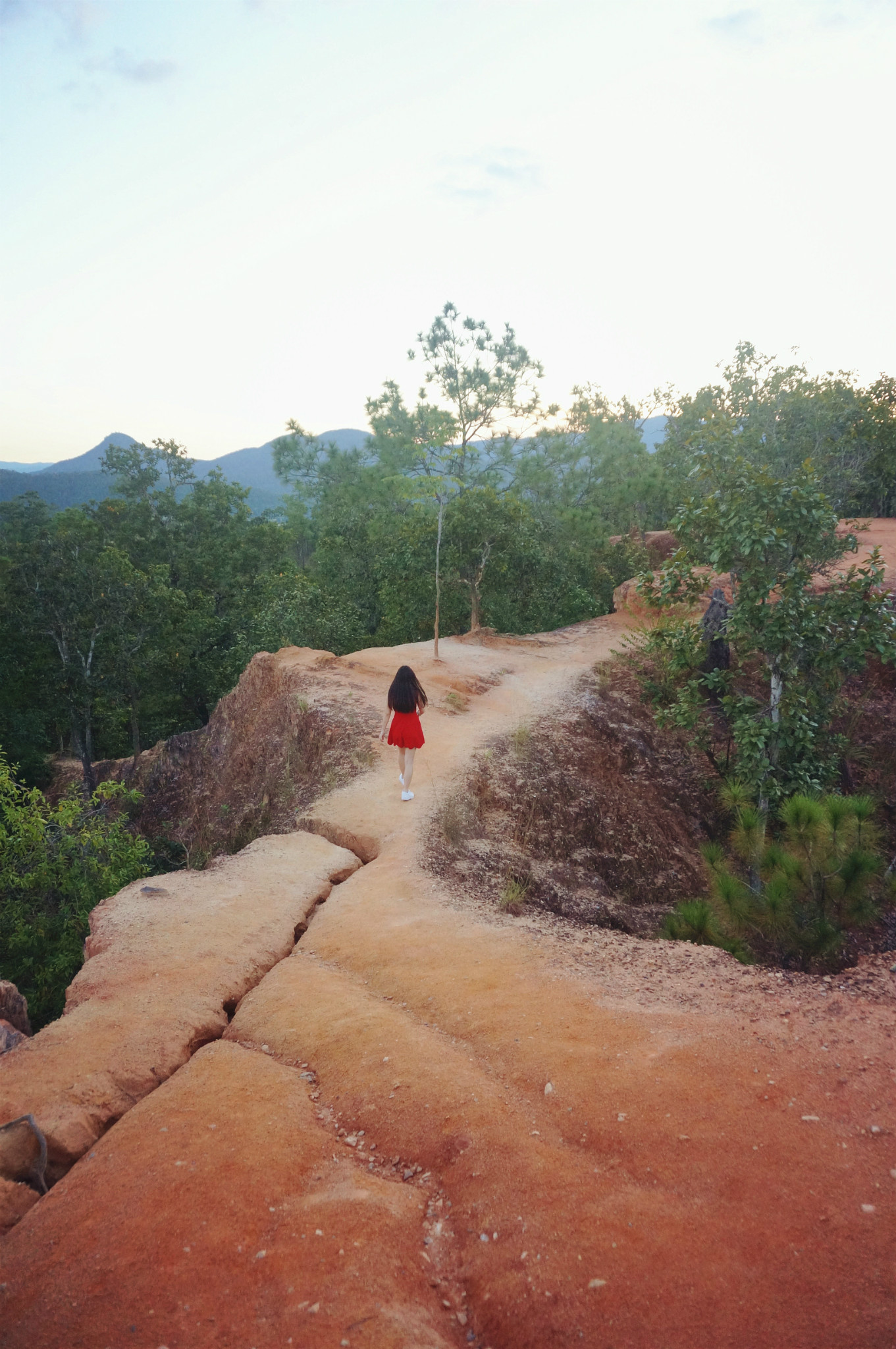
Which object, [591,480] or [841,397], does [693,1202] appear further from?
[591,480]

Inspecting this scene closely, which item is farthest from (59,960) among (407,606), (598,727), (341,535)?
(341,535)

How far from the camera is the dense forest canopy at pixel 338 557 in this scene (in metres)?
19.1

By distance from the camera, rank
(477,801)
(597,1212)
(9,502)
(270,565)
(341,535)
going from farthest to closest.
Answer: (9,502) < (270,565) < (341,535) < (477,801) < (597,1212)

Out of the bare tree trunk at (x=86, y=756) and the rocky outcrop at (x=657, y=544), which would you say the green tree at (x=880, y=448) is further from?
the bare tree trunk at (x=86, y=756)

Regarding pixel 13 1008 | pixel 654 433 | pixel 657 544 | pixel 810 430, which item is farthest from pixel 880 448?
pixel 654 433

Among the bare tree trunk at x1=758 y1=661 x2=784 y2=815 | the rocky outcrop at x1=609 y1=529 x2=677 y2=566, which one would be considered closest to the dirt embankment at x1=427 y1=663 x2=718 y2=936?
the bare tree trunk at x1=758 y1=661 x2=784 y2=815

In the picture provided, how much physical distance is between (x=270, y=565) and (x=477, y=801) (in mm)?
20466

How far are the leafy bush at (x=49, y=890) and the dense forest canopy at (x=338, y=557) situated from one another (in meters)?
7.88

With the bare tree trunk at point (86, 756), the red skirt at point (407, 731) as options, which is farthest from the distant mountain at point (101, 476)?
the red skirt at point (407, 731)

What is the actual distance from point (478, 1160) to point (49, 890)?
33.1ft

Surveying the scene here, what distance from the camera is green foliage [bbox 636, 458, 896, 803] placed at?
9328 mm

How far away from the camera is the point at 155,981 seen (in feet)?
16.1

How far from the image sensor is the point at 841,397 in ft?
80.3

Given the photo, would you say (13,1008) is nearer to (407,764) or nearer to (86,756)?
(407,764)
